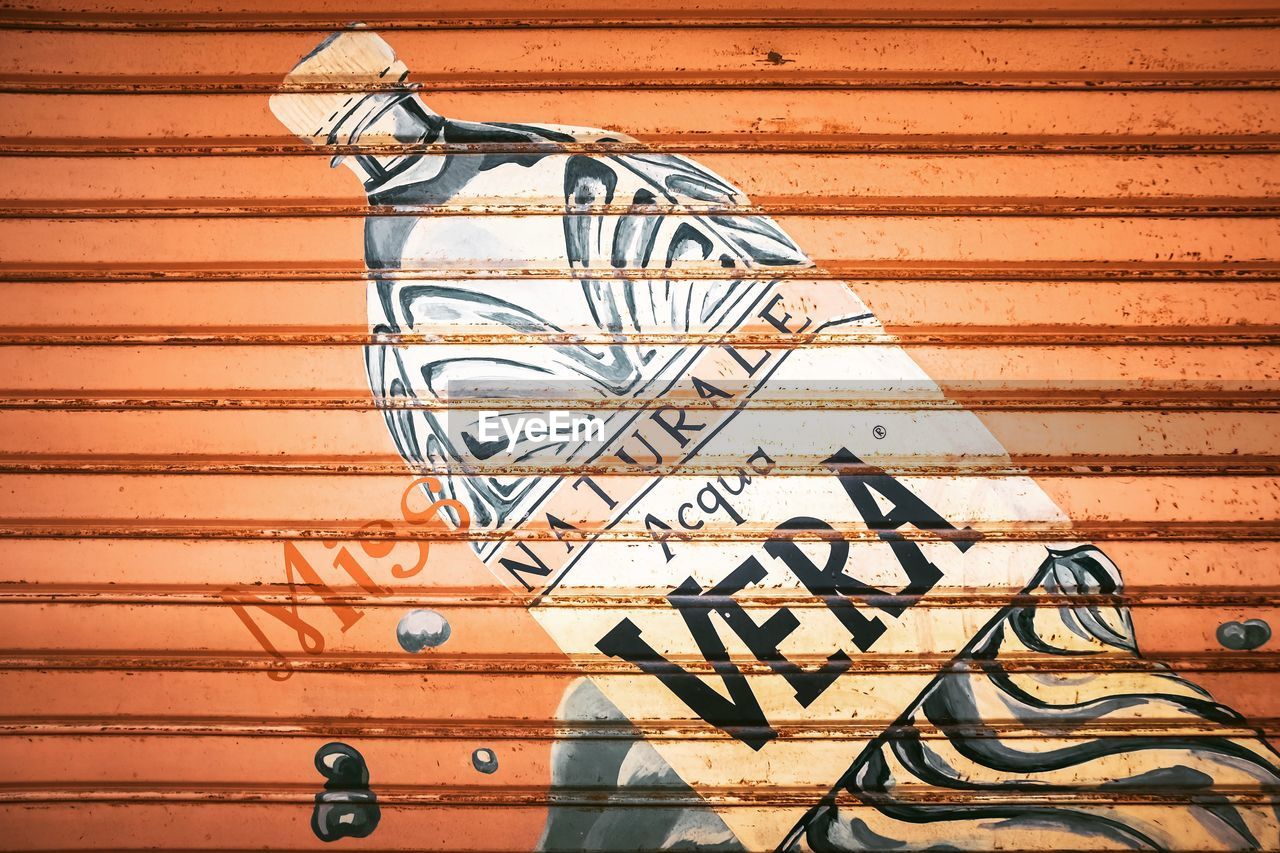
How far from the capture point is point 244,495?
2291 millimetres

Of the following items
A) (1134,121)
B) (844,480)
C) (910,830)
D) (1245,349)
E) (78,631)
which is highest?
(1134,121)

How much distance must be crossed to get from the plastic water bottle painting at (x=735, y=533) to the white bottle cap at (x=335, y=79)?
0.49 feet

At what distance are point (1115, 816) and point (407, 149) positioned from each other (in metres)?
3.07

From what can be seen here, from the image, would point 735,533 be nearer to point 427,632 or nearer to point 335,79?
point 427,632

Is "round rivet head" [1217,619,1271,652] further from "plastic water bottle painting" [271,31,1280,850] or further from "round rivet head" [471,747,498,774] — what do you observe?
"round rivet head" [471,747,498,774]

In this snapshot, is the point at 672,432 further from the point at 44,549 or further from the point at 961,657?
the point at 44,549

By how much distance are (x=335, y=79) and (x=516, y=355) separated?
1089mm

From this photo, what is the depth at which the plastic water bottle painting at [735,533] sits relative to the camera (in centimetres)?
223

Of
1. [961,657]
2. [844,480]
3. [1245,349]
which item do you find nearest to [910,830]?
[961,657]

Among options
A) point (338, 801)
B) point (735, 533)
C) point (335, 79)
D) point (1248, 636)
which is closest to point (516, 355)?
point (735, 533)

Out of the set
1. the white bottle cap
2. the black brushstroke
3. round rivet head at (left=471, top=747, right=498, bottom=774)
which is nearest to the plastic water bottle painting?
round rivet head at (left=471, top=747, right=498, bottom=774)

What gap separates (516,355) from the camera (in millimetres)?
2289

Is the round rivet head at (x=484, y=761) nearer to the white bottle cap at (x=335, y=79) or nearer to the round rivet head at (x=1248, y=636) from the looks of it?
the white bottle cap at (x=335, y=79)

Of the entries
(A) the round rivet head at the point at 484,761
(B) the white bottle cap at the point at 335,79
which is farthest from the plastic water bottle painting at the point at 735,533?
(B) the white bottle cap at the point at 335,79
